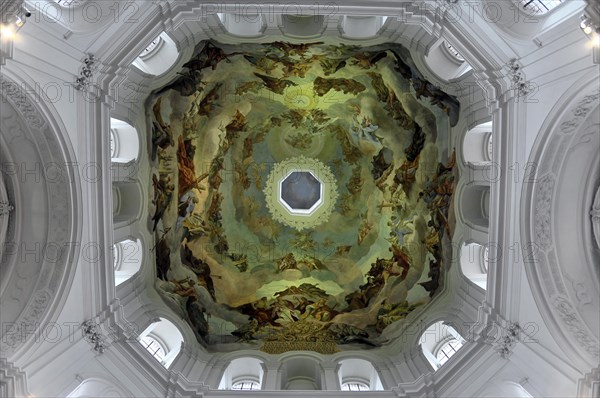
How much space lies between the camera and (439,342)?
15539 millimetres

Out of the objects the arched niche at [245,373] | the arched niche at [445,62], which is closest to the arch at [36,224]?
the arched niche at [245,373]

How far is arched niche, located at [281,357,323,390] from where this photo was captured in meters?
15.5

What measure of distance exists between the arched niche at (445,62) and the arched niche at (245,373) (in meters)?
9.53

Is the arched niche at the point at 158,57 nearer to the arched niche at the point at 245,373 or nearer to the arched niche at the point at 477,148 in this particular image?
the arched niche at the point at 477,148

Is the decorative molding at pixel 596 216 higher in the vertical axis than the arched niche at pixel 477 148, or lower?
lower

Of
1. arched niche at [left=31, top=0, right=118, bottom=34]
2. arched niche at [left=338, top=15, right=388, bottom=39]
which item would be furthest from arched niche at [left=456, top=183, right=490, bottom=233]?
arched niche at [left=31, top=0, right=118, bottom=34]

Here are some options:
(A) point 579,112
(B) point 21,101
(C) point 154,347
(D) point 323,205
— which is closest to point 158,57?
(B) point 21,101

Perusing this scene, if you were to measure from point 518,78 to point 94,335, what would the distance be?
420 inches

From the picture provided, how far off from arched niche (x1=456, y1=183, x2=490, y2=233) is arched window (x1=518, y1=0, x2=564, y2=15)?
17.2 ft

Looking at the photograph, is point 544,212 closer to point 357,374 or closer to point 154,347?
point 357,374

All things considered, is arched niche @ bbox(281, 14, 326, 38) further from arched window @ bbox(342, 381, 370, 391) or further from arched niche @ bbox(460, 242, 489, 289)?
arched window @ bbox(342, 381, 370, 391)

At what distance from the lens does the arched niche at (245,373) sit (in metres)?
15.8

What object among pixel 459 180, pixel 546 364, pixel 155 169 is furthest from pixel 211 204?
pixel 546 364

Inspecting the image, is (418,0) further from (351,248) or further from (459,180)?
(351,248)
